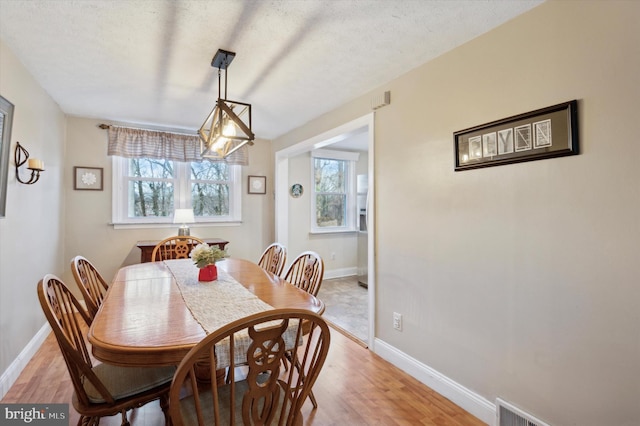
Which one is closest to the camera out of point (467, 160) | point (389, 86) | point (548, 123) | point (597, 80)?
point (597, 80)

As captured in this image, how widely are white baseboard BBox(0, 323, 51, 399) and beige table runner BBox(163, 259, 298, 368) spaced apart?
1.19 m

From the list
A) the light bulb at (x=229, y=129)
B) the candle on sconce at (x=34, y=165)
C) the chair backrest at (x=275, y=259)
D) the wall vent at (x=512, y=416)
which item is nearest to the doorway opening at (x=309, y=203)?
the chair backrest at (x=275, y=259)

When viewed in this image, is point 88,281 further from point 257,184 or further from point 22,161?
point 257,184

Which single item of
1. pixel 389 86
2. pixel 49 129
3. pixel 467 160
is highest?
pixel 389 86

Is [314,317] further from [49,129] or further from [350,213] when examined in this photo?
[350,213]

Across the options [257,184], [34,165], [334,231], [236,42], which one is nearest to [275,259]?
[236,42]

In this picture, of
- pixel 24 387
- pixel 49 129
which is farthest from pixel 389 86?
pixel 24 387

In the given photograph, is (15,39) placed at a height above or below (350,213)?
above

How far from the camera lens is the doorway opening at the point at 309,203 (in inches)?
109

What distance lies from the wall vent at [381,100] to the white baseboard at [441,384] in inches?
78.0

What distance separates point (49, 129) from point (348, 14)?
301cm

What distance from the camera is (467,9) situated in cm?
169

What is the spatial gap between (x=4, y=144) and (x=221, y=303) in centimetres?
177

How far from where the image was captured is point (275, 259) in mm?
2785
